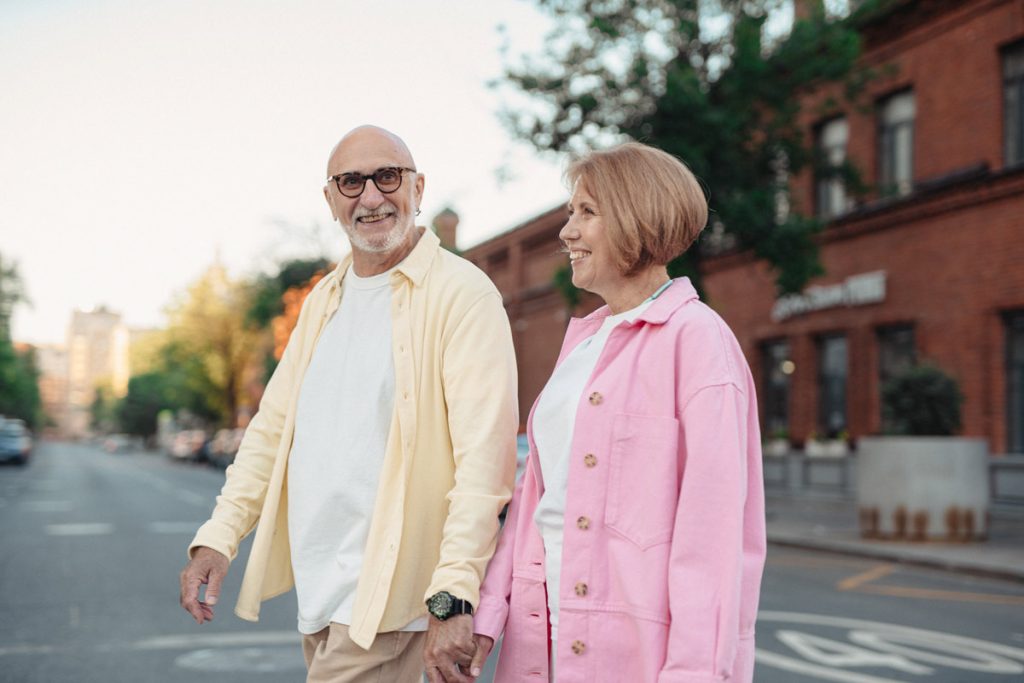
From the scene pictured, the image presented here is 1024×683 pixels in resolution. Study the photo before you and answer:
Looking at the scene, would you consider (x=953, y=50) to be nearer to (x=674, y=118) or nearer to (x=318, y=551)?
(x=674, y=118)

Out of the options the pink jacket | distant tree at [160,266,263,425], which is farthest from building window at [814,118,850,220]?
distant tree at [160,266,263,425]

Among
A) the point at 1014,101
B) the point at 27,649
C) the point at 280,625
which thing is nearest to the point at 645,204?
the point at 27,649

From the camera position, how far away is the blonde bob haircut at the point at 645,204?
2.44 meters

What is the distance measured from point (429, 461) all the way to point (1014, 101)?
18.5 m

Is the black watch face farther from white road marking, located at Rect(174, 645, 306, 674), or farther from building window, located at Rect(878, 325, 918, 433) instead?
building window, located at Rect(878, 325, 918, 433)

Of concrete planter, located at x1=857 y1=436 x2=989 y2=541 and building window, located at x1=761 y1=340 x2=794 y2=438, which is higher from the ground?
building window, located at x1=761 y1=340 x2=794 y2=438

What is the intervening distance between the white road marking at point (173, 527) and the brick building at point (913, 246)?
10.2 meters

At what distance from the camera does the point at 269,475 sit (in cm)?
313

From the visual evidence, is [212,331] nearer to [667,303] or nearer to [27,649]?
[27,649]

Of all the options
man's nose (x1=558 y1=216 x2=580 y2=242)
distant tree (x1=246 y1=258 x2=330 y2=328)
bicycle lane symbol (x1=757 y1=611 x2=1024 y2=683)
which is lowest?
bicycle lane symbol (x1=757 y1=611 x2=1024 y2=683)

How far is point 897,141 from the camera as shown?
71.0 ft

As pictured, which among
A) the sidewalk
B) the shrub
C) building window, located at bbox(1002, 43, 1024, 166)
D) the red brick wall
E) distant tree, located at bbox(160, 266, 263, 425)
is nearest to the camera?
the sidewalk

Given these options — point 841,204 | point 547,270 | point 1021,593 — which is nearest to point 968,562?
point 1021,593

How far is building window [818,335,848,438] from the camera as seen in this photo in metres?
22.9
